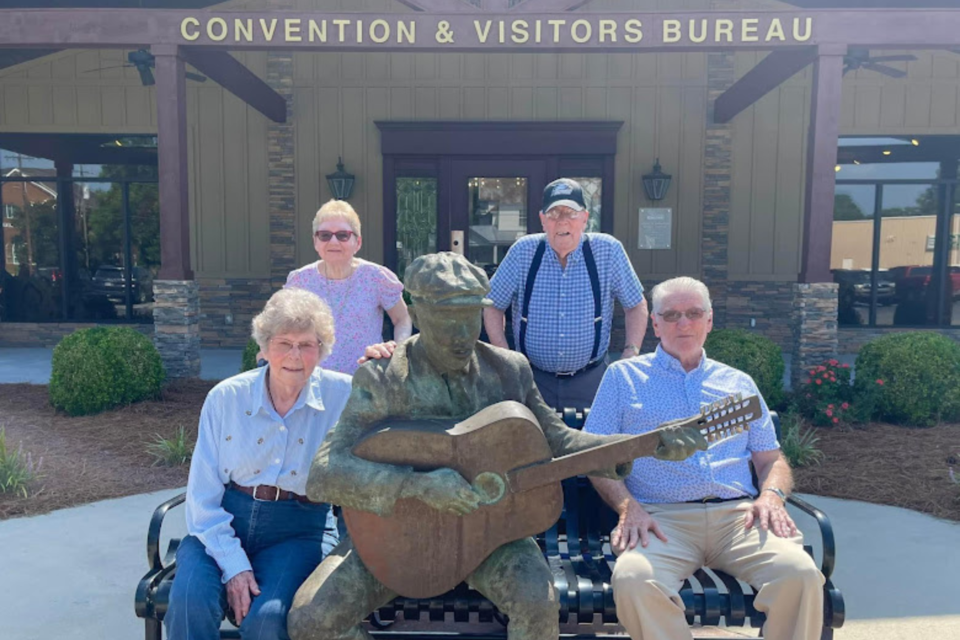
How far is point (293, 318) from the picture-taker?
2438 millimetres

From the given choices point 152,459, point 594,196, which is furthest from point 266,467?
point 594,196

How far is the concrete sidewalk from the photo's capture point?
3150 millimetres

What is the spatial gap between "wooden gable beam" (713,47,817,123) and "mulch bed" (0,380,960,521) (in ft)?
12.2

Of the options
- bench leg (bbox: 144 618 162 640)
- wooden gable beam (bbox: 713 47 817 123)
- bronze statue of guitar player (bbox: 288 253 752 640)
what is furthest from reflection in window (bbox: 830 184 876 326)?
bench leg (bbox: 144 618 162 640)

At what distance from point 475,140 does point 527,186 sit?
948 millimetres

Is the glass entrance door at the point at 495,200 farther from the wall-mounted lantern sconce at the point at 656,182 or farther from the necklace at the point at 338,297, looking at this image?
the necklace at the point at 338,297

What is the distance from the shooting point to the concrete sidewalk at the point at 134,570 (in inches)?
124

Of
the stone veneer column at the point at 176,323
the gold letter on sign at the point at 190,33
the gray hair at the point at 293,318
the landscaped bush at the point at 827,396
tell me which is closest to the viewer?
the gray hair at the point at 293,318

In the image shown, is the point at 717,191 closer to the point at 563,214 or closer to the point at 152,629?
the point at 563,214

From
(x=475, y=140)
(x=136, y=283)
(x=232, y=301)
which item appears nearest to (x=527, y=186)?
(x=475, y=140)

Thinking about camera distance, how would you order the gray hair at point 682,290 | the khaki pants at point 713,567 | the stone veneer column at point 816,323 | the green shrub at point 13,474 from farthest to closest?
the stone veneer column at point 816,323, the green shrub at point 13,474, the gray hair at point 682,290, the khaki pants at point 713,567

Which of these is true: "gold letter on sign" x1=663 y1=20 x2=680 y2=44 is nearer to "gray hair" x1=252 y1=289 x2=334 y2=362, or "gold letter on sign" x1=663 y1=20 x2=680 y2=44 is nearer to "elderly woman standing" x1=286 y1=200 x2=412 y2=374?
"elderly woman standing" x1=286 y1=200 x2=412 y2=374

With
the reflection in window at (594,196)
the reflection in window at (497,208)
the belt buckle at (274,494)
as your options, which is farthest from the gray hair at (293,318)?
the reflection in window at (594,196)

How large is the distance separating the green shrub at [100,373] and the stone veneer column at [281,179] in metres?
3.95
